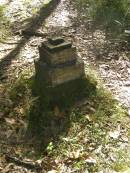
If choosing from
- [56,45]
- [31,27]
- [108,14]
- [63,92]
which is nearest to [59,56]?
[56,45]

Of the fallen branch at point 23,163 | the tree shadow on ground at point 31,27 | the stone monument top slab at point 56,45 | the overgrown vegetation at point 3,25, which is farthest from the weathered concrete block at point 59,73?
the overgrown vegetation at point 3,25

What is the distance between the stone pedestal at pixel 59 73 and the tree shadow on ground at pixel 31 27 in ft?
3.15

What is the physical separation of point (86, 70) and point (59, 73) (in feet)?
2.86

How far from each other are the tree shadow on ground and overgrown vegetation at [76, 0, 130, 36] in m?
0.61

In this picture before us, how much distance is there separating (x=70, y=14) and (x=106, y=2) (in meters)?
0.76

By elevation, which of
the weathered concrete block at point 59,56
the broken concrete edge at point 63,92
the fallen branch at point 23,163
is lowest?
the fallen branch at point 23,163

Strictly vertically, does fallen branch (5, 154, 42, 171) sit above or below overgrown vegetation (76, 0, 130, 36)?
below

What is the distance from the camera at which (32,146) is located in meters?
4.60

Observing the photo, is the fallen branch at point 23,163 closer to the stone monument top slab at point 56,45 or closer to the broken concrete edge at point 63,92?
the broken concrete edge at point 63,92

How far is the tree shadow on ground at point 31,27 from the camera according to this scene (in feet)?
20.0

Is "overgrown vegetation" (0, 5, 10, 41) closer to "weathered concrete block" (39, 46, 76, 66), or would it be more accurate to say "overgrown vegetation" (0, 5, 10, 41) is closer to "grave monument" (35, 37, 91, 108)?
"grave monument" (35, 37, 91, 108)

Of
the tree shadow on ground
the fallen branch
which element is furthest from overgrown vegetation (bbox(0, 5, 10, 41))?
the fallen branch

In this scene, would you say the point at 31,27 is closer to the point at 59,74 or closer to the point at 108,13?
the point at 108,13

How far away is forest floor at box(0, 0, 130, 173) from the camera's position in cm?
434
